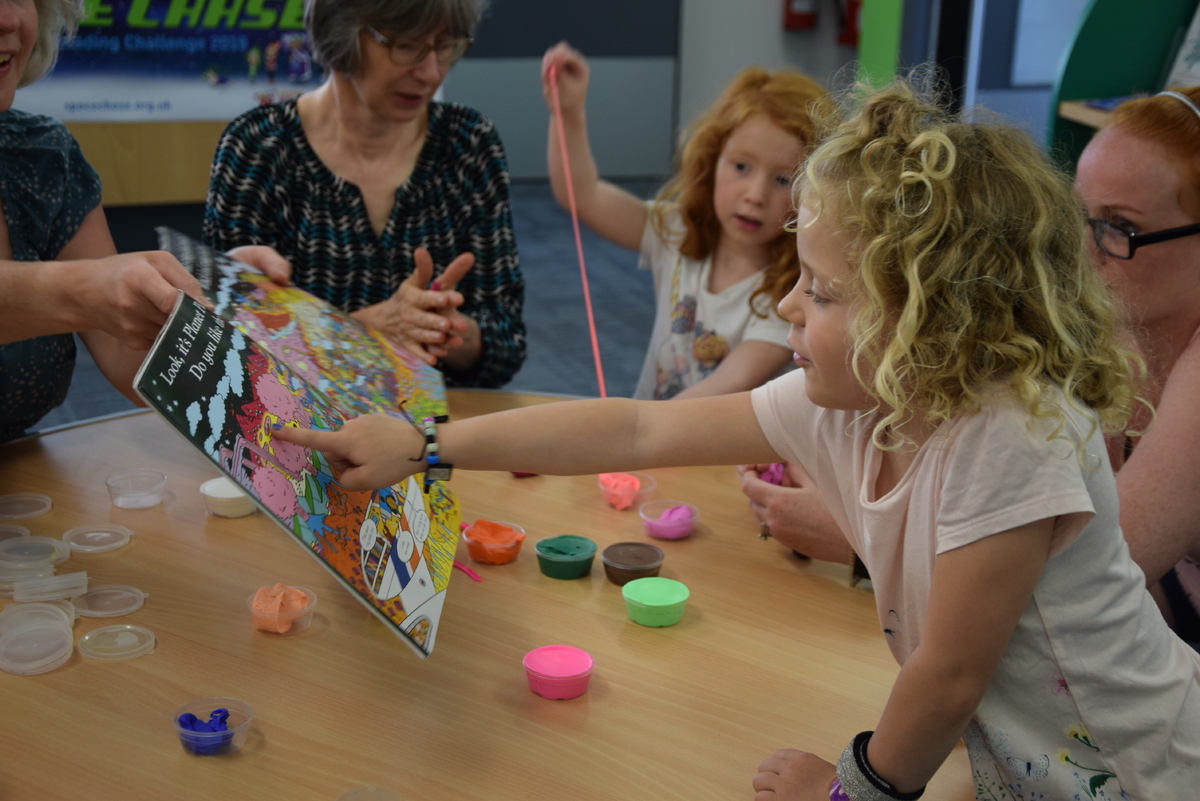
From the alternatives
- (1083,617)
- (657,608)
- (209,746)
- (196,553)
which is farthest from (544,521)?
(1083,617)

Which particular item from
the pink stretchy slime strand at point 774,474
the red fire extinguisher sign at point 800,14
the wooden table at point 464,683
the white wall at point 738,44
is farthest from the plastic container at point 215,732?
the red fire extinguisher sign at point 800,14

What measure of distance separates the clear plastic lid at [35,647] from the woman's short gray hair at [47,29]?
832mm

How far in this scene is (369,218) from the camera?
6.12ft

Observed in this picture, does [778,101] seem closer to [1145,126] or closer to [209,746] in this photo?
[1145,126]

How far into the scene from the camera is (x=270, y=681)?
0.94 m

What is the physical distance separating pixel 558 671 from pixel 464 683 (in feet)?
0.30

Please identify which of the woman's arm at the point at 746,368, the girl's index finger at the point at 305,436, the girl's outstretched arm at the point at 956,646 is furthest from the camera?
the woman's arm at the point at 746,368

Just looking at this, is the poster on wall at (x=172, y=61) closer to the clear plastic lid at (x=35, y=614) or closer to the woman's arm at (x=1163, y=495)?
the clear plastic lid at (x=35, y=614)

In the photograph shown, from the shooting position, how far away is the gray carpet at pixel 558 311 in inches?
143

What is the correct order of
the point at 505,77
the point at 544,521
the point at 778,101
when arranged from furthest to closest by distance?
1. the point at 505,77
2. the point at 778,101
3. the point at 544,521

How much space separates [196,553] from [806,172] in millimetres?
805

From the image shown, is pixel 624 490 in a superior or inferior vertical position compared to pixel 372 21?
inferior

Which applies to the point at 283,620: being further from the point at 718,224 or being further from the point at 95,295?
the point at 718,224

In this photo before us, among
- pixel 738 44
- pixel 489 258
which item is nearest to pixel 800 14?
pixel 738 44
